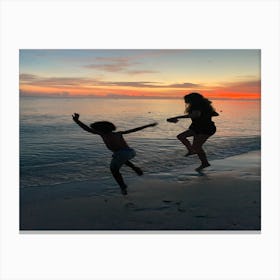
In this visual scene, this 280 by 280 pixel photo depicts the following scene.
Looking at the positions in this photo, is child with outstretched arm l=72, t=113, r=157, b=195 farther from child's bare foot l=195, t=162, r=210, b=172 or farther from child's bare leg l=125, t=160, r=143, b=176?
child's bare foot l=195, t=162, r=210, b=172

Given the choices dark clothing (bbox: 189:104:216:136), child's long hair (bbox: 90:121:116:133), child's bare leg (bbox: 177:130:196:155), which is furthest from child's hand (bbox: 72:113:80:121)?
dark clothing (bbox: 189:104:216:136)

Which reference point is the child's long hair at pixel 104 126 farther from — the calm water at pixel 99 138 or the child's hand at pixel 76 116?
the child's hand at pixel 76 116

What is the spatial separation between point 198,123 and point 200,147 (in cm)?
23

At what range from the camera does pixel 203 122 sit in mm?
3641

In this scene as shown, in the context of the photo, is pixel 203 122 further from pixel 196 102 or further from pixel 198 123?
pixel 196 102

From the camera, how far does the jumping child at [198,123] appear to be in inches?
140

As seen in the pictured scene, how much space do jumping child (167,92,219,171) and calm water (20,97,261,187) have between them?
52mm
